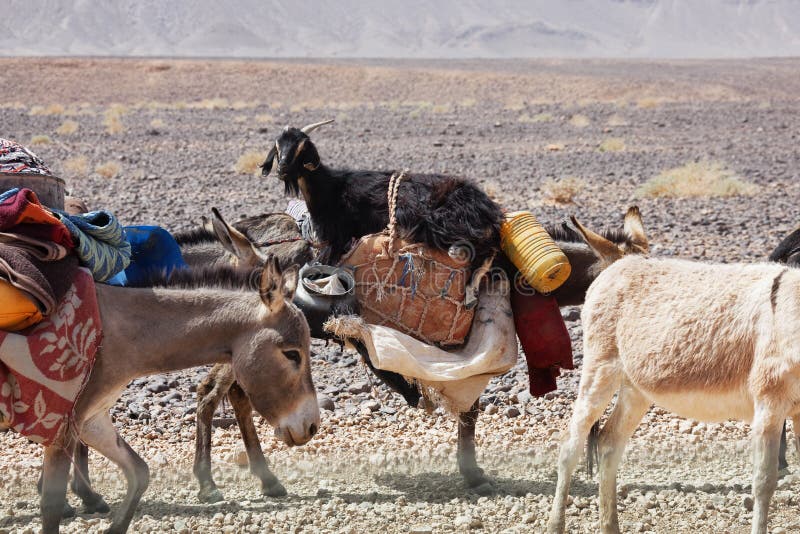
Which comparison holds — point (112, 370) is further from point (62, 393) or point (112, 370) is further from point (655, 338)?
point (655, 338)

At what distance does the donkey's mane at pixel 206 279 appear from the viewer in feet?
14.4

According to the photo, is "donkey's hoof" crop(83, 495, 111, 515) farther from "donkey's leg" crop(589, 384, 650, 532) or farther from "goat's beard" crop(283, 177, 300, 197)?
"donkey's leg" crop(589, 384, 650, 532)

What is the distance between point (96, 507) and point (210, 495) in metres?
0.62

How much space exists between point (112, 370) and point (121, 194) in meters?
13.1

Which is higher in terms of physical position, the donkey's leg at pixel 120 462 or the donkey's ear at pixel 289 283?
the donkey's ear at pixel 289 283

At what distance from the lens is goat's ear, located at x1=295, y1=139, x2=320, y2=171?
5.23 metres

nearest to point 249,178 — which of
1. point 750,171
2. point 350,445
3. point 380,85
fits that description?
point 750,171

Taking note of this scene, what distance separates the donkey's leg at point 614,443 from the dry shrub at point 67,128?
27.4 meters

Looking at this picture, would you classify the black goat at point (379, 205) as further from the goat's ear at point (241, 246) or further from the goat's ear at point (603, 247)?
the goat's ear at point (603, 247)

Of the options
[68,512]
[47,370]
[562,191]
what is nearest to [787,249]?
[47,370]

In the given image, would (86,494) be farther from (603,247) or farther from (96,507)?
(603,247)

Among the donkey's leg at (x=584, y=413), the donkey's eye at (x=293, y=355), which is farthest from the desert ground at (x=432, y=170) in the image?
the donkey's eye at (x=293, y=355)

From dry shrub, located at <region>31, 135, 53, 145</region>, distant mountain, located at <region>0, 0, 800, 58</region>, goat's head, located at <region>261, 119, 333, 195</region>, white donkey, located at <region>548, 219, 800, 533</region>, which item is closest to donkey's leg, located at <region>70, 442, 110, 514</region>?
goat's head, located at <region>261, 119, 333, 195</region>

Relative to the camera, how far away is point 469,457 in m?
5.46
